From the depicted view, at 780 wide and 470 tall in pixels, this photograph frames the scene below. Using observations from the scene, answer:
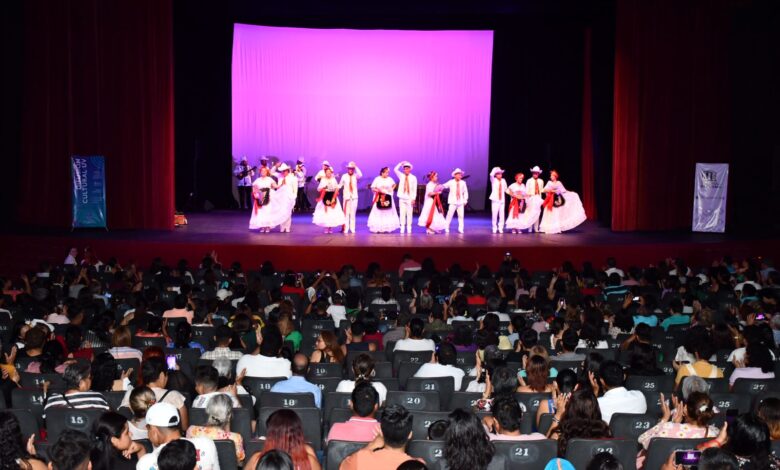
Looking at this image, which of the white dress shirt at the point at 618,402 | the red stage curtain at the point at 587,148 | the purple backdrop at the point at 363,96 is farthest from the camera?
the purple backdrop at the point at 363,96

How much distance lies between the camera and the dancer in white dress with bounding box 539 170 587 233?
18.1 m

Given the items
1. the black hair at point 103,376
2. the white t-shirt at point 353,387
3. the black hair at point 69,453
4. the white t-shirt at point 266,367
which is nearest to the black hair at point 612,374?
the white t-shirt at point 353,387

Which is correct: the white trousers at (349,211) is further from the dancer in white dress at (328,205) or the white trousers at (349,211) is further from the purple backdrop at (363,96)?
the purple backdrop at (363,96)

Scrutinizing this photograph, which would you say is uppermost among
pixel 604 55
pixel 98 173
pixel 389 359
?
pixel 604 55

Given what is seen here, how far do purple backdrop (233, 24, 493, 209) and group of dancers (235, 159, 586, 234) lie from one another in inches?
175

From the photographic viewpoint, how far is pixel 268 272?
494 inches

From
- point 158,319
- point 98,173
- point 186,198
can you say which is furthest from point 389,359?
point 186,198

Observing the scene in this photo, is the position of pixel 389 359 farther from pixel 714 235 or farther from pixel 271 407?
pixel 714 235

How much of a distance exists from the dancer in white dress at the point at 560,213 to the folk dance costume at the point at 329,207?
3759 mm

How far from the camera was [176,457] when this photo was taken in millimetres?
4082

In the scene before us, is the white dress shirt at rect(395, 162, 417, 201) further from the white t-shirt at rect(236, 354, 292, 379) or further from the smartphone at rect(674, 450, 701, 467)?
the smartphone at rect(674, 450, 701, 467)

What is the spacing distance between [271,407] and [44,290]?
5.27 metres

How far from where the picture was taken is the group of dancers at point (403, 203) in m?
17.6

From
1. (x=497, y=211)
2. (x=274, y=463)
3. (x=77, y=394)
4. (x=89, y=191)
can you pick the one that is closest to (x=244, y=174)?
(x=89, y=191)
